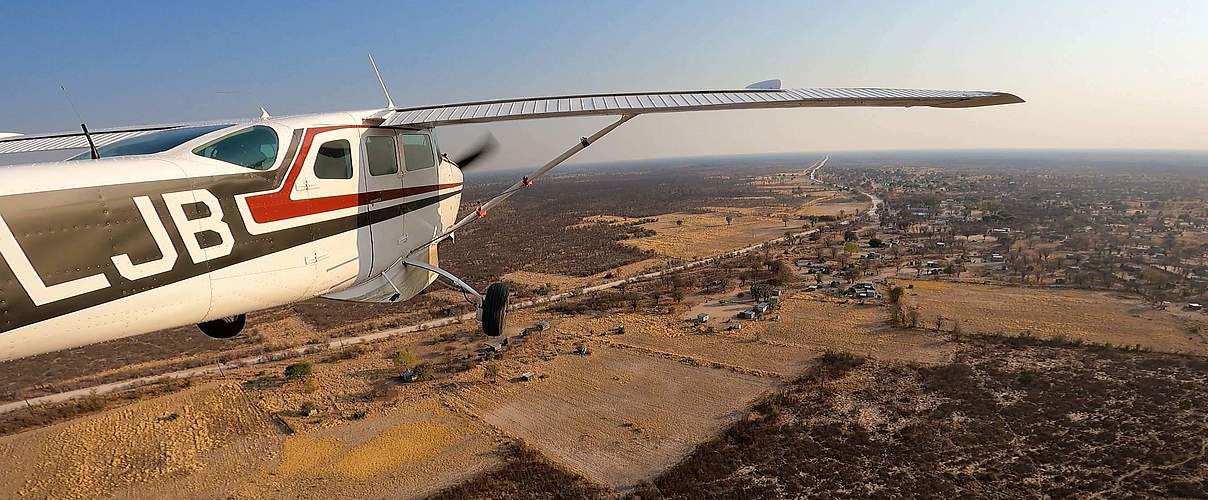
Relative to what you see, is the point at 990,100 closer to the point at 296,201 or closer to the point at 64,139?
the point at 296,201

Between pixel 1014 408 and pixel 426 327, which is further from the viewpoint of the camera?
pixel 426 327

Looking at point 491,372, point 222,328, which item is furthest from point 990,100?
point 491,372

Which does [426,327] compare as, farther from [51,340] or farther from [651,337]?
[51,340]

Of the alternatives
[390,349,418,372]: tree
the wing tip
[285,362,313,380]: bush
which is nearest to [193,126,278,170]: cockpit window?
the wing tip

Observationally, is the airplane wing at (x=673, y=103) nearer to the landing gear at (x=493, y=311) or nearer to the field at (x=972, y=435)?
the landing gear at (x=493, y=311)

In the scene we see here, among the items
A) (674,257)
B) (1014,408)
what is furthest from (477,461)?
(674,257)

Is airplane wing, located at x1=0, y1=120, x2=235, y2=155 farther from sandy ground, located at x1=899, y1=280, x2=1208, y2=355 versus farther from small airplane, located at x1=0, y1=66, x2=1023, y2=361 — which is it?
sandy ground, located at x1=899, y1=280, x2=1208, y2=355

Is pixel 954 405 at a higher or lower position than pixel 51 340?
lower

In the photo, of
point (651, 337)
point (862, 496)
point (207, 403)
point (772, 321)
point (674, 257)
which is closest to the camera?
point (862, 496)
